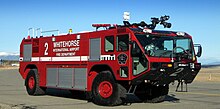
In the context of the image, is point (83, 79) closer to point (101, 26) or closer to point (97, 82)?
point (97, 82)

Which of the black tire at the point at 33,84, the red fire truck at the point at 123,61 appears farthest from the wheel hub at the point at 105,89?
the black tire at the point at 33,84

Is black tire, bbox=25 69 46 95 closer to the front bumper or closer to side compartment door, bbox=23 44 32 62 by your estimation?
side compartment door, bbox=23 44 32 62

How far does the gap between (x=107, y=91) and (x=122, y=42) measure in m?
1.83

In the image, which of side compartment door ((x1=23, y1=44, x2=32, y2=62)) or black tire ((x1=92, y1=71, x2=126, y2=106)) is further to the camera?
side compartment door ((x1=23, y1=44, x2=32, y2=62))

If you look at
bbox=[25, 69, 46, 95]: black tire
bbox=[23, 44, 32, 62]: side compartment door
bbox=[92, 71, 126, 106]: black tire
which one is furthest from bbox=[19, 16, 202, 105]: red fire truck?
bbox=[23, 44, 32, 62]: side compartment door

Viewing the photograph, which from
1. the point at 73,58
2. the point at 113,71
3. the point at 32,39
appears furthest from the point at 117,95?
the point at 32,39

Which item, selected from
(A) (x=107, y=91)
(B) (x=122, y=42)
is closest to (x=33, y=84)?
(A) (x=107, y=91)

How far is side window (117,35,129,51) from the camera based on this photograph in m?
12.4

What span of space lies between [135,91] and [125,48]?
194cm

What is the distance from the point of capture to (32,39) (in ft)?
57.8

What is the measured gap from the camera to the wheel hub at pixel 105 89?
512 inches

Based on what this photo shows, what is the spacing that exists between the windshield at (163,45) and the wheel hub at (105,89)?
74.1 inches

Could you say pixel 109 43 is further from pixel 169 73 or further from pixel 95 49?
pixel 169 73

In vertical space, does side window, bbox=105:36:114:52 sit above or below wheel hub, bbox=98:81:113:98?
above
